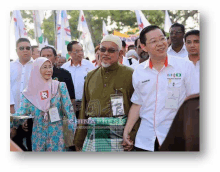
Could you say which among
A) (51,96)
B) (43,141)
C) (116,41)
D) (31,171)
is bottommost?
(31,171)

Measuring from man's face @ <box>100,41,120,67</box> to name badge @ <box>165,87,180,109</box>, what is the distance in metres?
0.68

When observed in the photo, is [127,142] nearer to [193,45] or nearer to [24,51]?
[193,45]

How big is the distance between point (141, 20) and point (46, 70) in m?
1.20

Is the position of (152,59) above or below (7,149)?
above

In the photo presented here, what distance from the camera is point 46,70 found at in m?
4.11

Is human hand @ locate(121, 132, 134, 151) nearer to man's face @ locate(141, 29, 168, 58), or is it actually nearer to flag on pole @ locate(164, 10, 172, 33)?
man's face @ locate(141, 29, 168, 58)

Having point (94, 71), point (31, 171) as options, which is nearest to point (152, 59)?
point (94, 71)

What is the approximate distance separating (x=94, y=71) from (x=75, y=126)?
25.7 inches

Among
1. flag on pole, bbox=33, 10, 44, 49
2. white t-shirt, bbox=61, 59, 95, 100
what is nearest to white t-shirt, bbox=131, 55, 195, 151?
white t-shirt, bbox=61, 59, 95, 100

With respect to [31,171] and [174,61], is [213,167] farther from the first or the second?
[31,171]

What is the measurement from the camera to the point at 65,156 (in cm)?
409

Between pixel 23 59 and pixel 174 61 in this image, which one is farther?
pixel 23 59

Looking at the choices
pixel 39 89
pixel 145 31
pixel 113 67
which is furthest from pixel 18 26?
pixel 145 31

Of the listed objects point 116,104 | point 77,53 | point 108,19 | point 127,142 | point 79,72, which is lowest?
point 127,142
